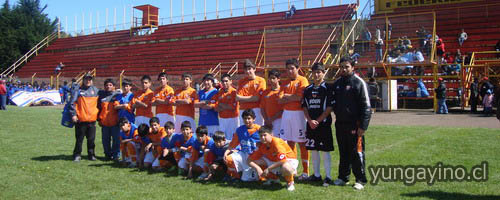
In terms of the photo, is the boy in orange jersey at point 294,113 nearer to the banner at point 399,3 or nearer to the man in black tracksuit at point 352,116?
the man in black tracksuit at point 352,116

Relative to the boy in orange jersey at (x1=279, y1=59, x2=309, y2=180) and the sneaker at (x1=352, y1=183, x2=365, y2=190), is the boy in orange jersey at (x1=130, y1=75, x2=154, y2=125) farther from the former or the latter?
the sneaker at (x1=352, y1=183, x2=365, y2=190)

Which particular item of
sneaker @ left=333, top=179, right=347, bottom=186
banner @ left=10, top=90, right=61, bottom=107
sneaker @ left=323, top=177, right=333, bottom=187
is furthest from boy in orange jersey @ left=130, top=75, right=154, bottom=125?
banner @ left=10, top=90, right=61, bottom=107

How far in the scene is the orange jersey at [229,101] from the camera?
24.1 ft

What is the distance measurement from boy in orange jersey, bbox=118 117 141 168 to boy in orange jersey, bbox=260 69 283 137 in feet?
8.36

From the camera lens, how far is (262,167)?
19.7 ft

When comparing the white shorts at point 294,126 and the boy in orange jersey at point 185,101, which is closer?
the white shorts at point 294,126

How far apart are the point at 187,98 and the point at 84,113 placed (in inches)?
86.3

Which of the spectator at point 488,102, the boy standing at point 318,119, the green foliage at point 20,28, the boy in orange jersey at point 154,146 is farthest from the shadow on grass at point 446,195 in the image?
the green foliage at point 20,28

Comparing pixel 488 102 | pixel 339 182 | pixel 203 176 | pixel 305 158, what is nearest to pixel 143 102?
pixel 203 176

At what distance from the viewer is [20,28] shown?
2084 inches

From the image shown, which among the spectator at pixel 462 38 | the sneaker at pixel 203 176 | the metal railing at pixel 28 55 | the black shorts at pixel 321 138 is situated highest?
the metal railing at pixel 28 55

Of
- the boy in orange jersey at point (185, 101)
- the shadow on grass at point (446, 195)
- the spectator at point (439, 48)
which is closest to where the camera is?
the shadow on grass at point (446, 195)

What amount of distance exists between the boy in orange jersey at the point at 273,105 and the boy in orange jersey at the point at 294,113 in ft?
0.89

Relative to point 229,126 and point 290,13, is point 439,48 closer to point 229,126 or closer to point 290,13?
point 229,126
